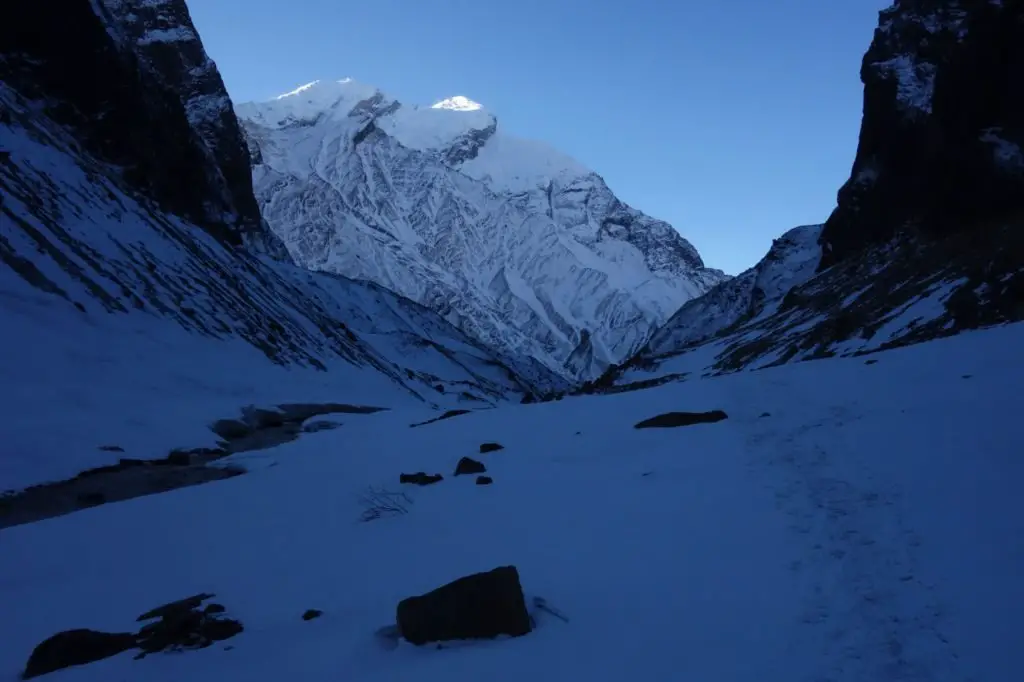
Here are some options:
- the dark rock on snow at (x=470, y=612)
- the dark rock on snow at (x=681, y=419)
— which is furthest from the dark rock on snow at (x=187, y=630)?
the dark rock on snow at (x=681, y=419)

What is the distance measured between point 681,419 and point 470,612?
8832 millimetres

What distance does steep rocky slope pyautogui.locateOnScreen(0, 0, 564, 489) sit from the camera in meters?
21.6

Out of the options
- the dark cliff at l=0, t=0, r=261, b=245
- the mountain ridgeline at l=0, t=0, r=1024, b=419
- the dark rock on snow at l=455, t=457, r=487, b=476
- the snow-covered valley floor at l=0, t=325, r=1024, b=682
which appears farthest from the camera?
the dark cliff at l=0, t=0, r=261, b=245

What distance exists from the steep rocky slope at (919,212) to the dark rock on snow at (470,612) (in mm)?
23225

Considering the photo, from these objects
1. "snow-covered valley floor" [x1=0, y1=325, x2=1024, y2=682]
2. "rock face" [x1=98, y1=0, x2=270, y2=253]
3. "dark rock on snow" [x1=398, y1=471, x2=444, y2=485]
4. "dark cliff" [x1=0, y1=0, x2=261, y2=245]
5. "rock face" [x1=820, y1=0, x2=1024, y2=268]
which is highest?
"rock face" [x1=98, y1=0, x2=270, y2=253]

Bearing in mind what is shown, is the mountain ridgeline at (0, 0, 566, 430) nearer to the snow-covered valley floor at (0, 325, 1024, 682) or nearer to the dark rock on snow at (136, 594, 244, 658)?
the snow-covered valley floor at (0, 325, 1024, 682)

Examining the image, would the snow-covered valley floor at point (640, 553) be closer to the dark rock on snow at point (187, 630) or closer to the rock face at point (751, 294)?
the dark rock on snow at point (187, 630)

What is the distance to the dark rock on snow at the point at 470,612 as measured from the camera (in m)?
4.87

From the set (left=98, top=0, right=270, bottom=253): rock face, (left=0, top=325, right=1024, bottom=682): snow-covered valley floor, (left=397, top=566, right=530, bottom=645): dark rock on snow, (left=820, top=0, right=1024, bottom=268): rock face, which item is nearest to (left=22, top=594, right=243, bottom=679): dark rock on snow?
(left=0, top=325, right=1024, bottom=682): snow-covered valley floor

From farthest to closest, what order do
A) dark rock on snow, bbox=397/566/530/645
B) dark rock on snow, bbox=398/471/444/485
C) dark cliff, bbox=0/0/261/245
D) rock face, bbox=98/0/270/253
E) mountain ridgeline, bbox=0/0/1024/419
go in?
1. rock face, bbox=98/0/270/253
2. dark cliff, bbox=0/0/261/245
3. mountain ridgeline, bbox=0/0/1024/419
4. dark rock on snow, bbox=398/471/444/485
5. dark rock on snow, bbox=397/566/530/645

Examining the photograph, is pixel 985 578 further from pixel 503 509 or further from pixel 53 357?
pixel 53 357

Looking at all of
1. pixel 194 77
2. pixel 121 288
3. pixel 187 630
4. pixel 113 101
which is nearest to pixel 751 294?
pixel 113 101

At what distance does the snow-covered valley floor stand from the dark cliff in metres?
51.3

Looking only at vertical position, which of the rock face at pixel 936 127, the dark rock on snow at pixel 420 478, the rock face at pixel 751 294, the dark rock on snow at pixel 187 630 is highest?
the rock face at pixel 936 127
